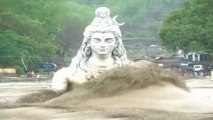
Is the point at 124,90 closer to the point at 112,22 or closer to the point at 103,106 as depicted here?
the point at 103,106

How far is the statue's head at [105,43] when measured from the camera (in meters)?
9.06

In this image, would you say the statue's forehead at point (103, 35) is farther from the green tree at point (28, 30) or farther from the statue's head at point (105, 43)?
the green tree at point (28, 30)

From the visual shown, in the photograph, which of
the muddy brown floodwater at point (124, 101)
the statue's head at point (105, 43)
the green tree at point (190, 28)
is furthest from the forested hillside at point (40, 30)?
the muddy brown floodwater at point (124, 101)

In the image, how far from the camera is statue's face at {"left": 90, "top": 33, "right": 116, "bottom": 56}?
353 inches

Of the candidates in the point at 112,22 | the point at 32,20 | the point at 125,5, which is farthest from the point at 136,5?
the point at 112,22

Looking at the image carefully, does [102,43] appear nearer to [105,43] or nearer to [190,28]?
[105,43]

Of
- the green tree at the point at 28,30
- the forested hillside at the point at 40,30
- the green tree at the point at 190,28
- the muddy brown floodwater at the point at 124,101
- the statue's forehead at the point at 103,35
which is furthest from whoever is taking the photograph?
the green tree at the point at 190,28

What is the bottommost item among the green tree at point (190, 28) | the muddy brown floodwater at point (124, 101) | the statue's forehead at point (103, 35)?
the muddy brown floodwater at point (124, 101)

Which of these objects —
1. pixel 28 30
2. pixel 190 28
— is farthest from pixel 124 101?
pixel 28 30

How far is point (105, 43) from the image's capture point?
9.00 metres

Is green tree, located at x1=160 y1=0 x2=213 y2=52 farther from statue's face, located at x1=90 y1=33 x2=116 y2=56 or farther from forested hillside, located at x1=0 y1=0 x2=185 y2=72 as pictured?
statue's face, located at x1=90 y1=33 x2=116 y2=56

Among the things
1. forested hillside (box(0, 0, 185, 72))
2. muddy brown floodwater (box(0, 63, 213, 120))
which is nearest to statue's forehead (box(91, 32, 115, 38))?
muddy brown floodwater (box(0, 63, 213, 120))

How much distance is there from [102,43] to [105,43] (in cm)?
5

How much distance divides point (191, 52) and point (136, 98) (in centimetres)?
4843
